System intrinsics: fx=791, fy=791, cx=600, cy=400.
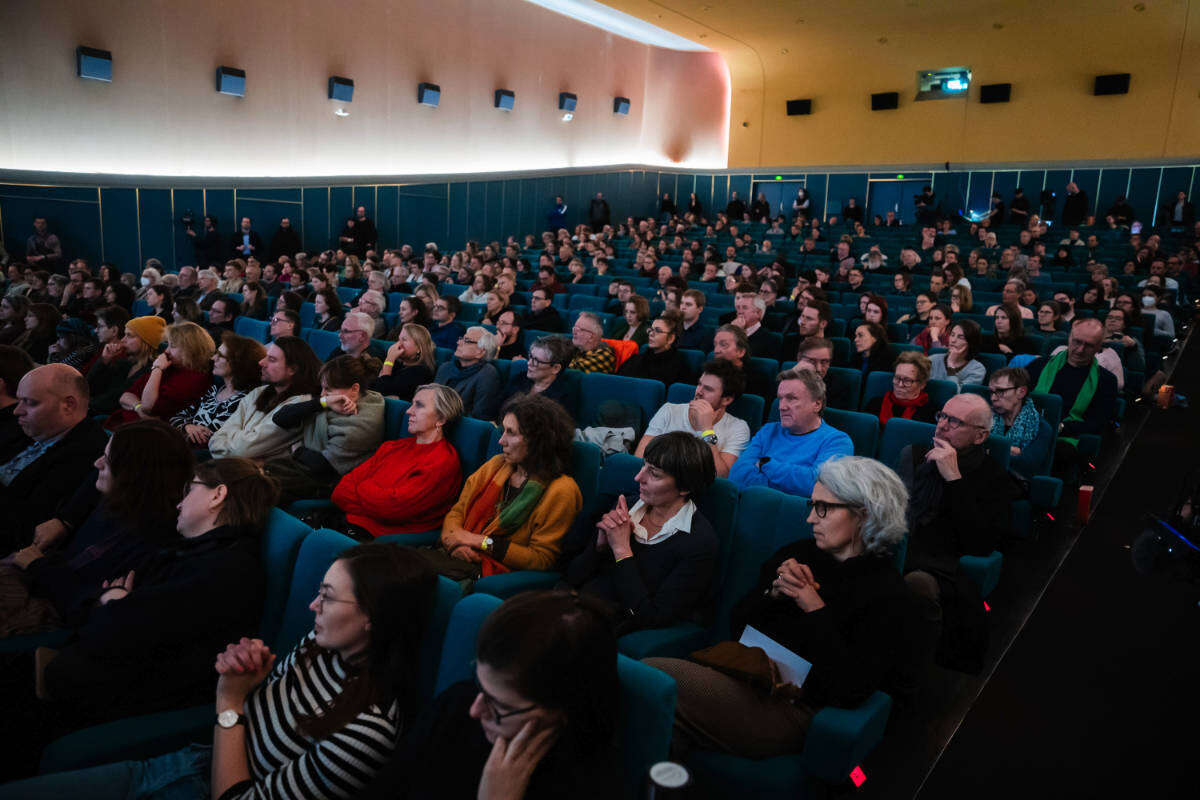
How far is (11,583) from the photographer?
2021 millimetres

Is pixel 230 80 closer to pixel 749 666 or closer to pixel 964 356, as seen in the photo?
pixel 964 356

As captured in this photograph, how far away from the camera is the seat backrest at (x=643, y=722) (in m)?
1.26

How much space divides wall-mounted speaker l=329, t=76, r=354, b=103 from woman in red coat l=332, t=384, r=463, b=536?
33.5ft

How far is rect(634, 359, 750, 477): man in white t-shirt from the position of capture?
10.1 ft

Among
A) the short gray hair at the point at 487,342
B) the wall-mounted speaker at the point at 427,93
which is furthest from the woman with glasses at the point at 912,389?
the wall-mounted speaker at the point at 427,93

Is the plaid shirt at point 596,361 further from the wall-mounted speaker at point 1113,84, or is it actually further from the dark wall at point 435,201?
the wall-mounted speaker at point 1113,84

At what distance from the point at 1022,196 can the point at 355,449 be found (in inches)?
544

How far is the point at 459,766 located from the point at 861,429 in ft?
7.69

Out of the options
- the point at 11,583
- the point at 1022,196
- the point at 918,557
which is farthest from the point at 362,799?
the point at 1022,196

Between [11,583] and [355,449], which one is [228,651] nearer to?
[11,583]

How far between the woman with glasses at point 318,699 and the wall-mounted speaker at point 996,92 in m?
16.1

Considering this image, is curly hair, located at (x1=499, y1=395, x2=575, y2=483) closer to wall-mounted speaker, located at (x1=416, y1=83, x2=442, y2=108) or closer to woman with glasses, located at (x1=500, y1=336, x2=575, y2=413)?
woman with glasses, located at (x1=500, y1=336, x2=575, y2=413)

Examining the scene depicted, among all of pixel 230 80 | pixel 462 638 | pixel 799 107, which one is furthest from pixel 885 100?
pixel 462 638

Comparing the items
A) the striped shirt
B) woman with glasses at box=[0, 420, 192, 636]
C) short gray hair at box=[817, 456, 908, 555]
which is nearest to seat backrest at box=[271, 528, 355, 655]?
the striped shirt
